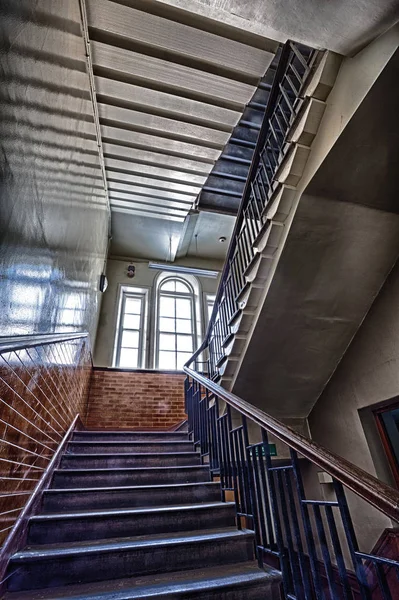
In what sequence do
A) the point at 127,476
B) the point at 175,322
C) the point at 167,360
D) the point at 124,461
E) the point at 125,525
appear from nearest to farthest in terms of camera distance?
1. the point at 125,525
2. the point at 127,476
3. the point at 124,461
4. the point at 167,360
5. the point at 175,322

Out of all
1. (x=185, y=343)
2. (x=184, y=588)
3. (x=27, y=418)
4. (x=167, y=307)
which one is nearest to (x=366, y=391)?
(x=184, y=588)

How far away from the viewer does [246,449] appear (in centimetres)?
186

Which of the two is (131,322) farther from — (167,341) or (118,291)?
(167,341)

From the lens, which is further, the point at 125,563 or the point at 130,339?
the point at 130,339

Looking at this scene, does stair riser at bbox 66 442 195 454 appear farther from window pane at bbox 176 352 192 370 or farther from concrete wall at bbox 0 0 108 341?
window pane at bbox 176 352 192 370

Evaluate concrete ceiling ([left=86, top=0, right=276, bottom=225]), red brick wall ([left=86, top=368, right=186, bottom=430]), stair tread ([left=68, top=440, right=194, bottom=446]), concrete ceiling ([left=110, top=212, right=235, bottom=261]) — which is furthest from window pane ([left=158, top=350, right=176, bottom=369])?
concrete ceiling ([left=86, top=0, right=276, bottom=225])

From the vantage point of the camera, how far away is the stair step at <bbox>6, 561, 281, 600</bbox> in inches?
52.2

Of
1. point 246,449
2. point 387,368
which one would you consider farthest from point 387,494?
point 387,368

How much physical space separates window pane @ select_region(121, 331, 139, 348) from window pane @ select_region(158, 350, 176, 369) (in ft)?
1.58

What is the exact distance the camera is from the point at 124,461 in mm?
2506

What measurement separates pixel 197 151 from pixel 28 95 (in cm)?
284

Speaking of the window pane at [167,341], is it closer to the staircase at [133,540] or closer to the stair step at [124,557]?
the staircase at [133,540]

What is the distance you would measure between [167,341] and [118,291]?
1.30 meters

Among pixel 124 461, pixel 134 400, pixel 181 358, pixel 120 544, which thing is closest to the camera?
pixel 120 544
